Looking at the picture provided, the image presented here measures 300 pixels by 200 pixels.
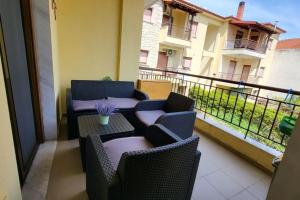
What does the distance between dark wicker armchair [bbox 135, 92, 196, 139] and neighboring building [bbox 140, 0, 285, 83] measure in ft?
17.8

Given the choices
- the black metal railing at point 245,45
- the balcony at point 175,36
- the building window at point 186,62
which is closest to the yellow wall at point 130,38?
the balcony at point 175,36

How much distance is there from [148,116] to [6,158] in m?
1.66

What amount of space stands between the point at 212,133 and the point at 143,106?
1.24m

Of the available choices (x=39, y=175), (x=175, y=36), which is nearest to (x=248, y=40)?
(x=175, y=36)

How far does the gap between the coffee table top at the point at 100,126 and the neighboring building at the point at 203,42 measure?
6.00 metres

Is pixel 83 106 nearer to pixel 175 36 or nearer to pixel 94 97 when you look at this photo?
pixel 94 97

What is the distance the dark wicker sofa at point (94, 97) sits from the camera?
2352 mm

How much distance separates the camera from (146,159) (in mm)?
885

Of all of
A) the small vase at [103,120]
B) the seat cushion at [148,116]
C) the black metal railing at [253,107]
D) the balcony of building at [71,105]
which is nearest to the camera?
the balcony of building at [71,105]

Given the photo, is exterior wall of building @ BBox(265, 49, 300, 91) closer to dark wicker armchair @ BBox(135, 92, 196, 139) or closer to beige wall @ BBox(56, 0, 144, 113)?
dark wicker armchair @ BBox(135, 92, 196, 139)

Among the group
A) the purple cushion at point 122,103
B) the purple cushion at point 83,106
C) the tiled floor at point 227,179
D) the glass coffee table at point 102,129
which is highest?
the purple cushion at point 122,103

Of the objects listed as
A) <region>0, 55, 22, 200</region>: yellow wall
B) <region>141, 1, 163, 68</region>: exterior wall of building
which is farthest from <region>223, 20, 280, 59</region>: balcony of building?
<region>0, 55, 22, 200</region>: yellow wall

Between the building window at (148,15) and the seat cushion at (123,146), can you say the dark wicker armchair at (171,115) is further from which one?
the building window at (148,15)

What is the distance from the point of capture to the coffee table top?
1.76 m
